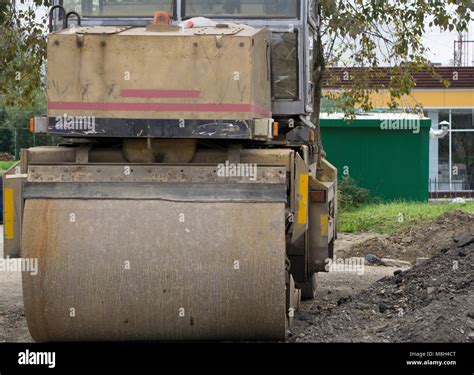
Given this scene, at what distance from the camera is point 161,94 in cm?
791

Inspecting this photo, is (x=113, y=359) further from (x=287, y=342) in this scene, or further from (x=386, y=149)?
(x=386, y=149)

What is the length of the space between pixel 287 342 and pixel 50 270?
1951 millimetres

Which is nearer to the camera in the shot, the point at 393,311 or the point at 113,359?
the point at 113,359

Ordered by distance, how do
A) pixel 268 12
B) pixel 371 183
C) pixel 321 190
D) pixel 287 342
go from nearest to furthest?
1. pixel 287 342
2. pixel 321 190
3. pixel 268 12
4. pixel 371 183

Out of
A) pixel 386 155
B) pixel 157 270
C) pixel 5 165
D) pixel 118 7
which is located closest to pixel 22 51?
pixel 118 7

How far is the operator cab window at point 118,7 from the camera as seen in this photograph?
956 cm

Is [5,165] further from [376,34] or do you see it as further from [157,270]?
[157,270]

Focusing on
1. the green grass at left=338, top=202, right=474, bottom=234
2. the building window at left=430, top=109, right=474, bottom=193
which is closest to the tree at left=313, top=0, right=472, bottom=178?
the green grass at left=338, top=202, right=474, bottom=234

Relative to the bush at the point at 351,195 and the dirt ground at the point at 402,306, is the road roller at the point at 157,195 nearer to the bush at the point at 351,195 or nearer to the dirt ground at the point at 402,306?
the dirt ground at the point at 402,306

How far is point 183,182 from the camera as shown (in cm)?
790

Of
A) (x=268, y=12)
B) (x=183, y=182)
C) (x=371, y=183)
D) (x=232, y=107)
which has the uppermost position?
(x=268, y=12)

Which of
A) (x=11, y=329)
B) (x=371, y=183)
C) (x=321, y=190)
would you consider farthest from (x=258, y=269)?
(x=371, y=183)

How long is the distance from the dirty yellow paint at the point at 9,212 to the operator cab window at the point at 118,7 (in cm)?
212

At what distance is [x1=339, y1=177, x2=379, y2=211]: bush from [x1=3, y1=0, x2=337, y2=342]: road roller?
1442cm
